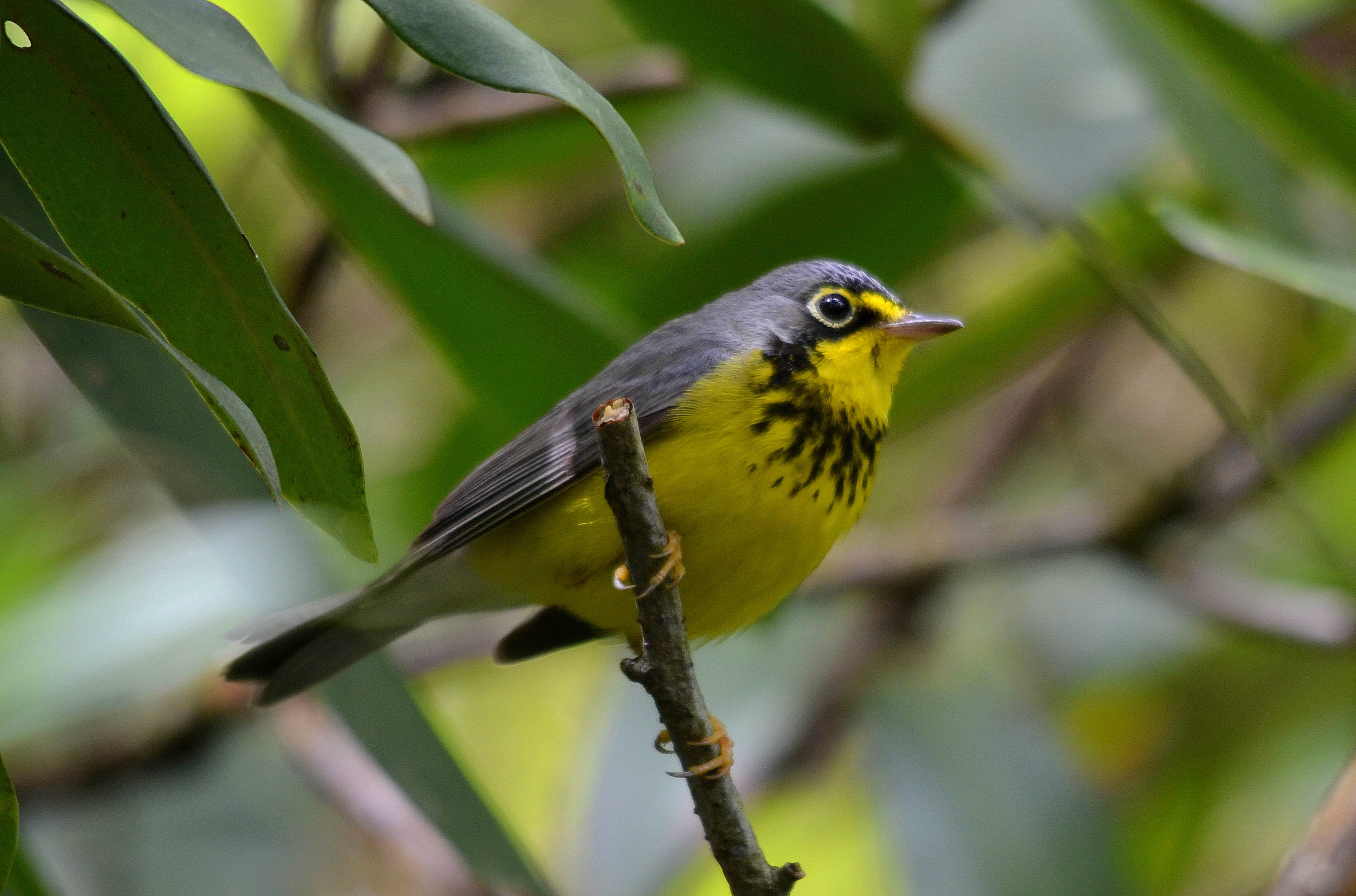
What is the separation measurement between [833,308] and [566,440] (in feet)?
2.50

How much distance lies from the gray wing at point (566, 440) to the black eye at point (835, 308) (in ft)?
0.72

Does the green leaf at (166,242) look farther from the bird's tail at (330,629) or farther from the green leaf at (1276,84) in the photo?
the green leaf at (1276,84)

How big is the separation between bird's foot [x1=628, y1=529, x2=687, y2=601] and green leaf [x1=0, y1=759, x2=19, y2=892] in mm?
989

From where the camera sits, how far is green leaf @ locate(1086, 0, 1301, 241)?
3.55 m

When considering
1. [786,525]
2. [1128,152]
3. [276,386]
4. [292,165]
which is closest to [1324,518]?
[1128,152]

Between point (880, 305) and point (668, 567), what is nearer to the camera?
point (668, 567)

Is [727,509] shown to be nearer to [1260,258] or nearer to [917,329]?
[917,329]

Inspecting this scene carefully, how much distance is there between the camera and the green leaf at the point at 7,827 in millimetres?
1649

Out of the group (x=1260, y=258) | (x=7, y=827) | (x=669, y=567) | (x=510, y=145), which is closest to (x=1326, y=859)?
(x=1260, y=258)

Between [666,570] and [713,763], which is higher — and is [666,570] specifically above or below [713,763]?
above

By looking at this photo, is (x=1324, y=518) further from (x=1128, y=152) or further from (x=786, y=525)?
(x=786, y=525)

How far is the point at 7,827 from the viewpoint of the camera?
167 centimetres

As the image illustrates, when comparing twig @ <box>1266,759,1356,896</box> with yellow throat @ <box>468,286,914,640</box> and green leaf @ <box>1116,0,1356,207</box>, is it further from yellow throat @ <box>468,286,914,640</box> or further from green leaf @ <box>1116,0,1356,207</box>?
green leaf @ <box>1116,0,1356,207</box>

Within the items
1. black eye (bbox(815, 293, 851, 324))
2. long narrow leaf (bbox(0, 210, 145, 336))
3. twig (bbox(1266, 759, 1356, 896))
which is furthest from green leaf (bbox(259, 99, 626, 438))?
twig (bbox(1266, 759, 1356, 896))
